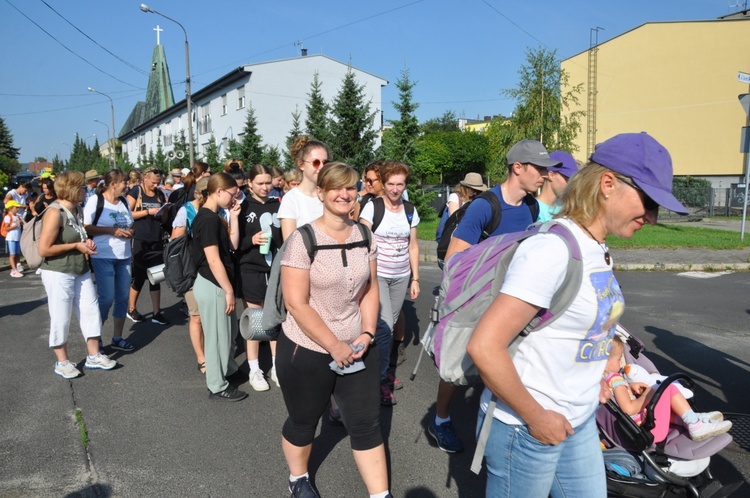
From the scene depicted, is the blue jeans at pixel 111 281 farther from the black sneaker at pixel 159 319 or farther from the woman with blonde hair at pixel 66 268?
the black sneaker at pixel 159 319

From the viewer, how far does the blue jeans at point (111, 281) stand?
605cm

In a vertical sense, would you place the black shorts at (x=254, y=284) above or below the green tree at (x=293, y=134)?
below

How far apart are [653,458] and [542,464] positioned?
1.44 metres

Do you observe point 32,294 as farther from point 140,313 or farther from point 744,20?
point 744,20

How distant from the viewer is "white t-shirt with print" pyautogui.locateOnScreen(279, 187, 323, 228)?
443 cm

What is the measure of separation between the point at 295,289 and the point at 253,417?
6.64ft

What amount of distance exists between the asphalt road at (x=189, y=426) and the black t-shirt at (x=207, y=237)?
1148 millimetres

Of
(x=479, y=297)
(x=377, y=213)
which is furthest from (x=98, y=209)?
(x=479, y=297)

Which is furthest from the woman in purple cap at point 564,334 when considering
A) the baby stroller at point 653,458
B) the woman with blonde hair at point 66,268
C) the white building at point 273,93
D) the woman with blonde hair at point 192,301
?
the white building at point 273,93

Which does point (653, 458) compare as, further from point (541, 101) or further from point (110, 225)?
point (541, 101)

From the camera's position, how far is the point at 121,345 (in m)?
6.42

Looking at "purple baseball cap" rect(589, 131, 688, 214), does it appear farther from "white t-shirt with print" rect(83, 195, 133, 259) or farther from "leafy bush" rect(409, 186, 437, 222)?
"leafy bush" rect(409, 186, 437, 222)

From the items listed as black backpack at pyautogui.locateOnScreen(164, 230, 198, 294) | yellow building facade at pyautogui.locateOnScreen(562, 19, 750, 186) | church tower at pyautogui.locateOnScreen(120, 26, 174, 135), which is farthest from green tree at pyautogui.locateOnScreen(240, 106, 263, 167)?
church tower at pyautogui.locateOnScreen(120, 26, 174, 135)

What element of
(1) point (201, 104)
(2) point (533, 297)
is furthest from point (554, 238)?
(1) point (201, 104)
